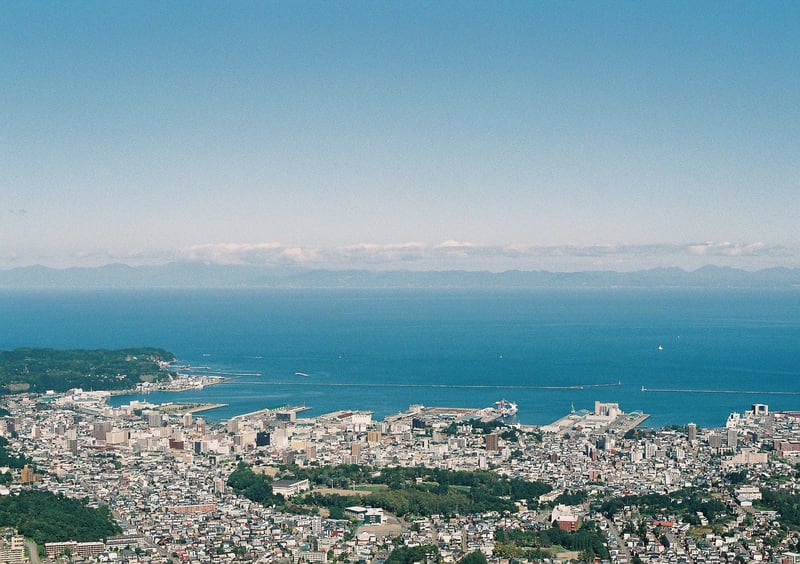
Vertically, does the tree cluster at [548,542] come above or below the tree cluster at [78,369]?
below

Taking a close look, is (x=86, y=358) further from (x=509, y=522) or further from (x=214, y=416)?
(x=509, y=522)

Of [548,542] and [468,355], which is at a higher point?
[468,355]

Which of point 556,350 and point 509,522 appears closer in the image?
point 509,522

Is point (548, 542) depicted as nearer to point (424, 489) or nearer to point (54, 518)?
point (424, 489)

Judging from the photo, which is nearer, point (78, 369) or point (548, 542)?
point (548, 542)

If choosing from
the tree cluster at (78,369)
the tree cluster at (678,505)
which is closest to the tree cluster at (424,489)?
the tree cluster at (678,505)

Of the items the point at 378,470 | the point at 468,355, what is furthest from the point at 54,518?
the point at 468,355

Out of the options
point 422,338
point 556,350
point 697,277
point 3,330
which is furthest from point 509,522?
point 697,277

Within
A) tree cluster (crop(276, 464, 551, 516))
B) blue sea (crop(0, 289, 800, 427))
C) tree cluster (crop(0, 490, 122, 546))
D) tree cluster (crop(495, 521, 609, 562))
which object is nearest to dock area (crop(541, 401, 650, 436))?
blue sea (crop(0, 289, 800, 427))

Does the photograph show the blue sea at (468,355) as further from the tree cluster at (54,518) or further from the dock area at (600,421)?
the tree cluster at (54,518)
